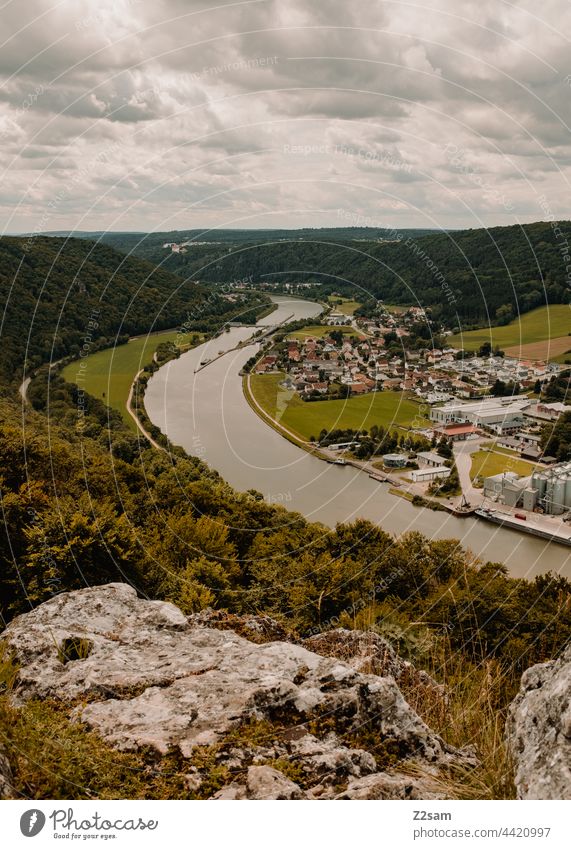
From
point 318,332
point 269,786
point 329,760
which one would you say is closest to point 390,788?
point 329,760

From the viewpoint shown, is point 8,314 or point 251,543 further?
point 8,314

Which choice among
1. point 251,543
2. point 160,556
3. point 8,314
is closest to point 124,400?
point 8,314

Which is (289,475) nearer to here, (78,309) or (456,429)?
(456,429)

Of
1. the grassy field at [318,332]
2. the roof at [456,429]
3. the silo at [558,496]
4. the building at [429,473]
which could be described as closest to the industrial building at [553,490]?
the silo at [558,496]

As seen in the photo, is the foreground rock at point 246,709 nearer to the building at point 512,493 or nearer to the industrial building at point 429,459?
the building at point 512,493

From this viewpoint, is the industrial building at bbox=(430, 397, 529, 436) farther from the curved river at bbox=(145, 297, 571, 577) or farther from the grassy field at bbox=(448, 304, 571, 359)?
the curved river at bbox=(145, 297, 571, 577)

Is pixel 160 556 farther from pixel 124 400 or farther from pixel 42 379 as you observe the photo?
pixel 42 379
